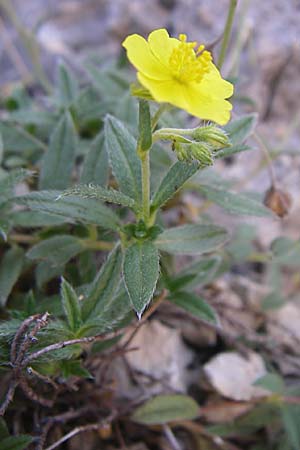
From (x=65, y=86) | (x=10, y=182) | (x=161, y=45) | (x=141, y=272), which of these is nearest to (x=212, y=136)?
(x=161, y=45)

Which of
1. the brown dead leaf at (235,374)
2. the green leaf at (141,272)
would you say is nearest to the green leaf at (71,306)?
the green leaf at (141,272)

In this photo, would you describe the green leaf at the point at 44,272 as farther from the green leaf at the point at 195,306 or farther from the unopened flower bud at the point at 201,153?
the unopened flower bud at the point at 201,153

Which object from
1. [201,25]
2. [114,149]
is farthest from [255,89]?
[114,149]

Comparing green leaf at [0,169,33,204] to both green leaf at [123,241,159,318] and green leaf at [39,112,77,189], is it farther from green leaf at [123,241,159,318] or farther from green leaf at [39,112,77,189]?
green leaf at [123,241,159,318]

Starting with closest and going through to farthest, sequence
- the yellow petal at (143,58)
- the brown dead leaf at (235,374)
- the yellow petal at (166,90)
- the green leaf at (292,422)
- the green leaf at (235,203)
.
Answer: the yellow petal at (166,90) < the yellow petal at (143,58) < the green leaf at (235,203) < the green leaf at (292,422) < the brown dead leaf at (235,374)

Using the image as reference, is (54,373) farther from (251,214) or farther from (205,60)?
(205,60)
